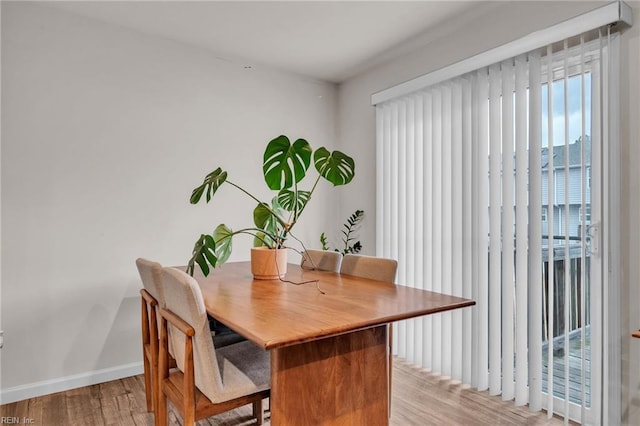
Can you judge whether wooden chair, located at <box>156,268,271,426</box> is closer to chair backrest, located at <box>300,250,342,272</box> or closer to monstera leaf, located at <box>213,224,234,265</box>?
monstera leaf, located at <box>213,224,234,265</box>

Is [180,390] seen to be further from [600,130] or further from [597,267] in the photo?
[600,130]

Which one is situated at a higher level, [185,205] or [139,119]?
[139,119]

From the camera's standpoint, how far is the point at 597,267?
6.79 ft

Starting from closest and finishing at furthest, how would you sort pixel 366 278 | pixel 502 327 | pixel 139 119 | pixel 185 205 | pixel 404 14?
1. pixel 366 278
2. pixel 502 327
3. pixel 404 14
4. pixel 139 119
5. pixel 185 205

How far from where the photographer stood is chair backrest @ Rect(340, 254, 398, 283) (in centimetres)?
219

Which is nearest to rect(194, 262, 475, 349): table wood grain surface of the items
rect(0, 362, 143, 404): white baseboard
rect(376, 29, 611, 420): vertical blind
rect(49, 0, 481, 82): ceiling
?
rect(376, 29, 611, 420): vertical blind

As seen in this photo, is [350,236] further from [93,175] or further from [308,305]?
[308,305]

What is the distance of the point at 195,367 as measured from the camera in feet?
5.01

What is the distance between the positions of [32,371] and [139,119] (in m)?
1.86

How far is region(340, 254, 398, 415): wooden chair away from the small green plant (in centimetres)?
128

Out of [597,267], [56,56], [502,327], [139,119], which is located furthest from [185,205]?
[597,267]

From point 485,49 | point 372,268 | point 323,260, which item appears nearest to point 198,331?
point 372,268

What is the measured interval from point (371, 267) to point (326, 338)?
864mm

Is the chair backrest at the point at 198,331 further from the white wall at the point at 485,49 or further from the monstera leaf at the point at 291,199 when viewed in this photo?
the white wall at the point at 485,49
